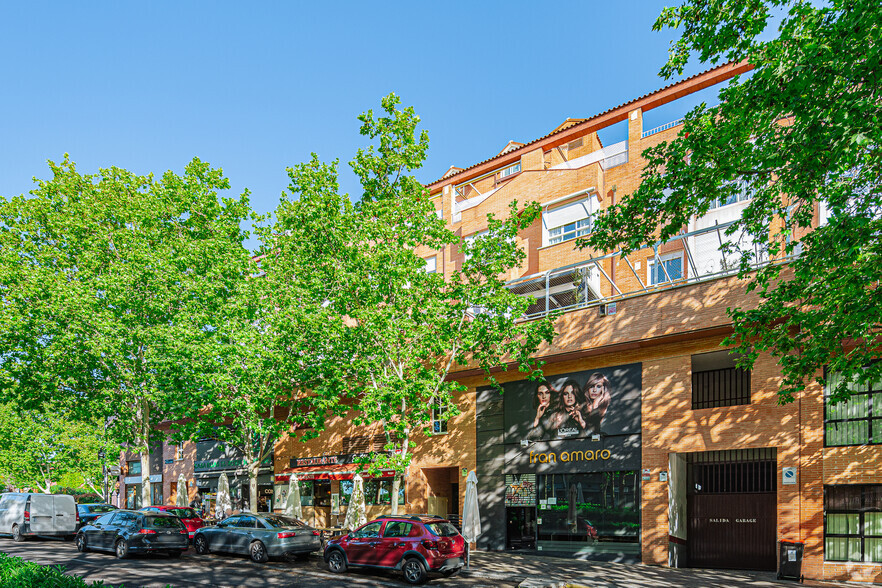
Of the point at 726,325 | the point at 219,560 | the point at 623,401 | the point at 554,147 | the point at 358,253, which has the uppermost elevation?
the point at 554,147

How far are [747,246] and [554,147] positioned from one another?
380 inches

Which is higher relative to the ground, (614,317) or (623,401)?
(614,317)

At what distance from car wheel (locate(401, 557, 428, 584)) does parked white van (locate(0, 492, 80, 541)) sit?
17293 mm

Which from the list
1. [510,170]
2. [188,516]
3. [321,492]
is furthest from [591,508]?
[510,170]

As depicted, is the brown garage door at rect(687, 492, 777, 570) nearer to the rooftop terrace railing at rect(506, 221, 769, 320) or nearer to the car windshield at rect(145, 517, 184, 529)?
the rooftop terrace railing at rect(506, 221, 769, 320)

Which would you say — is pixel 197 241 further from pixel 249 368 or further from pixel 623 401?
pixel 623 401

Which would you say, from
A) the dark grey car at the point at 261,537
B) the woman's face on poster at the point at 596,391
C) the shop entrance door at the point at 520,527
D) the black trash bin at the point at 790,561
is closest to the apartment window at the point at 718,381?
the woman's face on poster at the point at 596,391

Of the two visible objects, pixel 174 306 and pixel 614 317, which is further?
pixel 174 306

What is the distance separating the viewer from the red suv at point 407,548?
16141 mm

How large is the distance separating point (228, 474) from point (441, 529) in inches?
952

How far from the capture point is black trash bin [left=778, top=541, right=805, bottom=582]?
645 inches

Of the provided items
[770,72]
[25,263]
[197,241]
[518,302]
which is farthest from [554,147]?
[25,263]

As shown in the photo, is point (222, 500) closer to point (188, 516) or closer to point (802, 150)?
point (188, 516)

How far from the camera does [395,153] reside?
2362 cm
